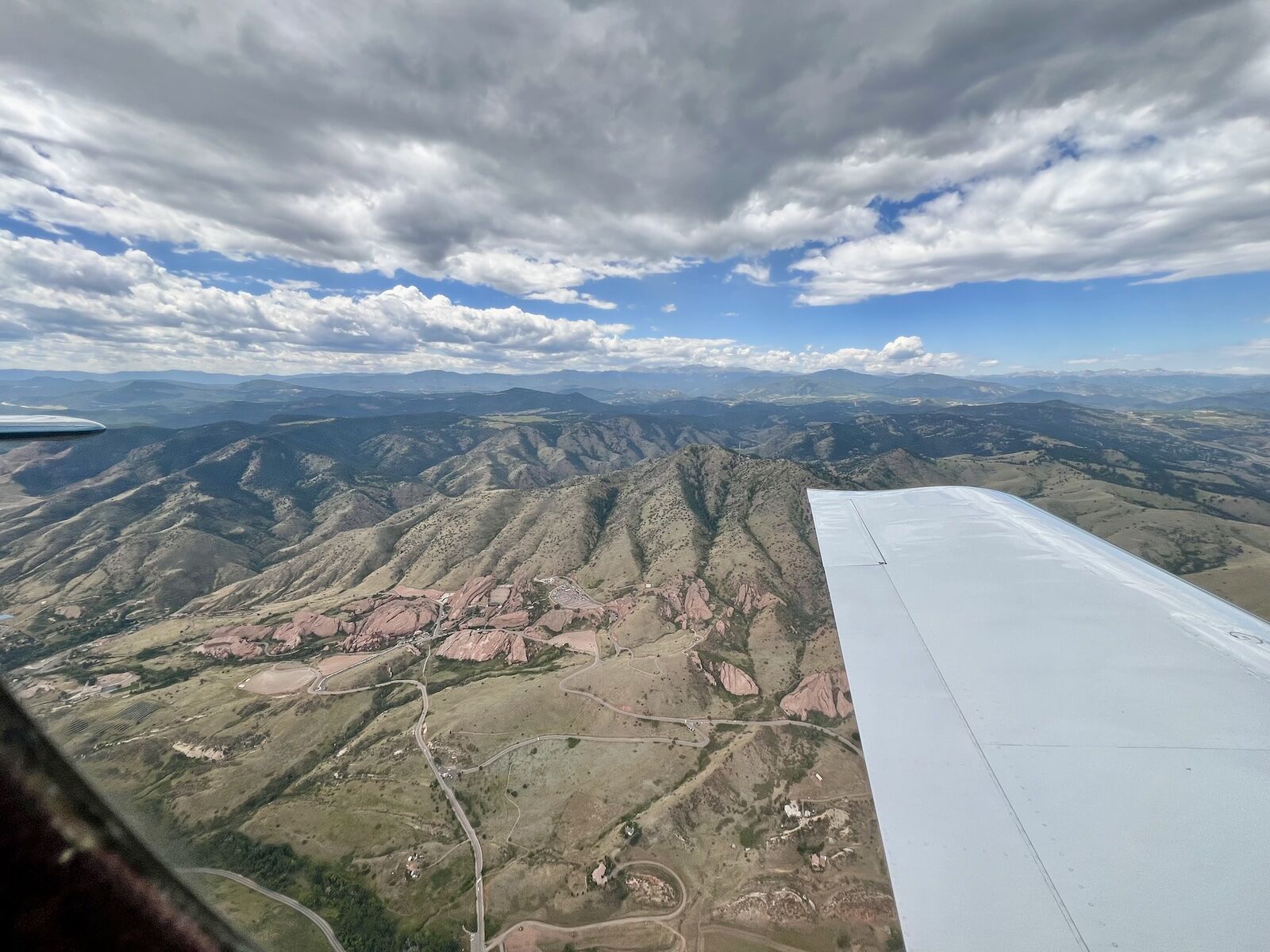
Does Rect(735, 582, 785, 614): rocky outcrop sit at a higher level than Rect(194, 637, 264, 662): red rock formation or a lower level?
higher

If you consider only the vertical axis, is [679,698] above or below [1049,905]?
below

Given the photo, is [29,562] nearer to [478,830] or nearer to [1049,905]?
[478,830]

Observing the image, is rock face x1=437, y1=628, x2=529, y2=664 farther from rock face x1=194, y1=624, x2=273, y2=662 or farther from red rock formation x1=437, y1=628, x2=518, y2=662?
rock face x1=194, y1=624, x2=273, y2=662

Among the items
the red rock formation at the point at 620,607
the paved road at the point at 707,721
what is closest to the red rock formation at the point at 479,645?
the red rock formation at the point at 620,607

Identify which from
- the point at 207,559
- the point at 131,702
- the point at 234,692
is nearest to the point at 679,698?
the point at 234,692

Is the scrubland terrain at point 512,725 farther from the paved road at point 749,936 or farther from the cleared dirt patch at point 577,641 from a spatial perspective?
the cleared dirt patch at point 577,641

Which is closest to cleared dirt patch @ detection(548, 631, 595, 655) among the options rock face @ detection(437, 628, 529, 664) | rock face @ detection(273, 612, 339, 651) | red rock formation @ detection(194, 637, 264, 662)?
rock face @ detection(437, 628, 529, 664)
